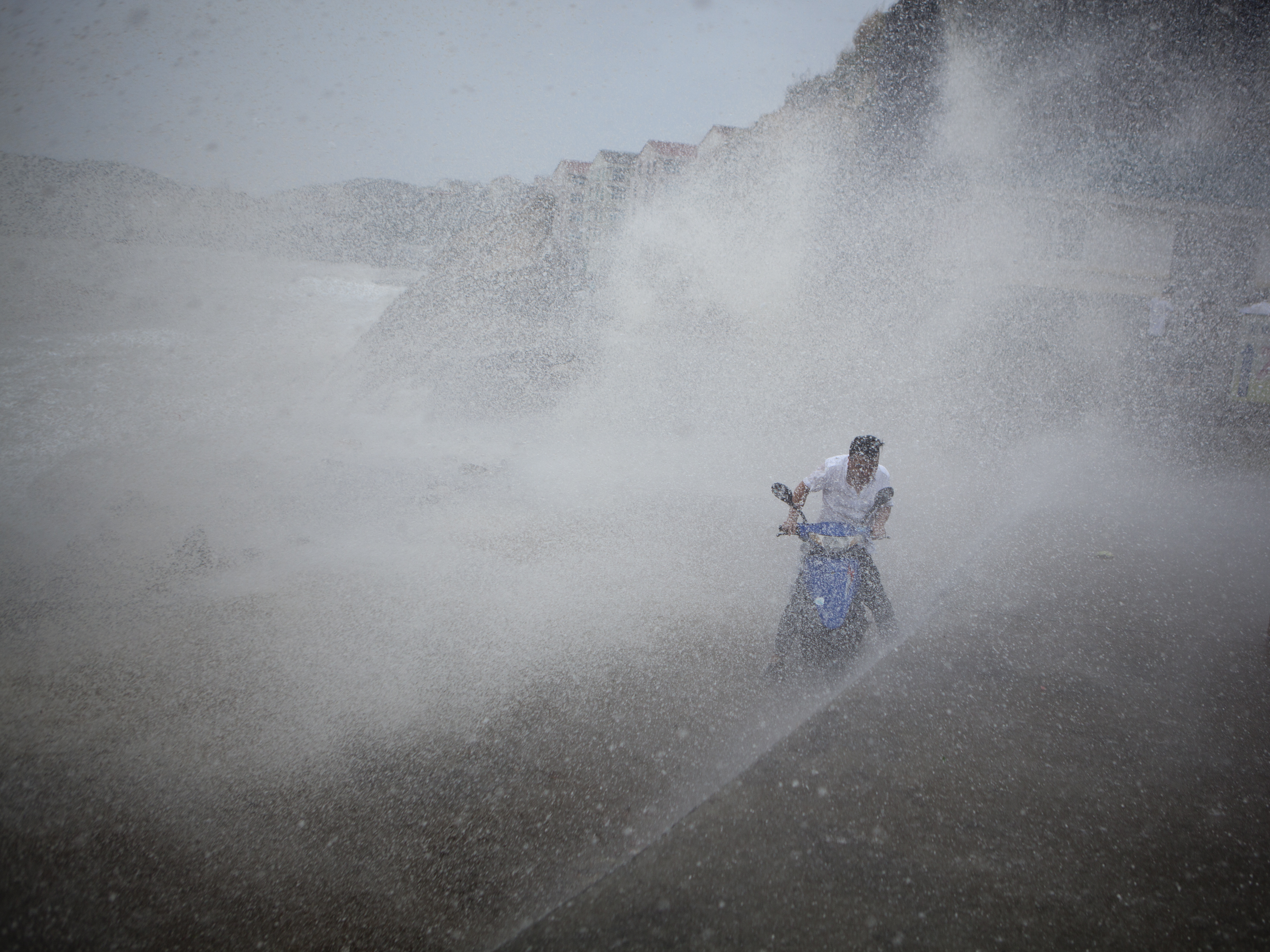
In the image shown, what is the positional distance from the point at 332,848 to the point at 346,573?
8.05ft

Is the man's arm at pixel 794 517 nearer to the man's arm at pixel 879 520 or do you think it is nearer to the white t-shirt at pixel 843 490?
the white t-shirt at pixel 843 490

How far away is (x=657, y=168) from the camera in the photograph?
1455 centimetres

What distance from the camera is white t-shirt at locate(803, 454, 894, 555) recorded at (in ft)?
9.95

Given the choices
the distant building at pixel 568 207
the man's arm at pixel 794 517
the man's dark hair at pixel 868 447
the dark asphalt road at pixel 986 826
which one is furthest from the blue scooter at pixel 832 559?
the distant building at pixel 568 207

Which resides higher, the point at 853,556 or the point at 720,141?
the point at 720,141

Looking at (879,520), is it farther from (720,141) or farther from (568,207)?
(720,141)

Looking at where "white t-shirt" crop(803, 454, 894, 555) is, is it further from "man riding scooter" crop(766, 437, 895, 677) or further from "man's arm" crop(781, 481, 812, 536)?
"man's arm" crop(781, 481, 812, 536)

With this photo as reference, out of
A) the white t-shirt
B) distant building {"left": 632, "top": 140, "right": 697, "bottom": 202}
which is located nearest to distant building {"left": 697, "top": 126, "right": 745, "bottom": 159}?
distant building {"left": 632, "top": 140, "right": 697, "bottom": 202}

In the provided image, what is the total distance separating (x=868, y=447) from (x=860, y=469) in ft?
0.42

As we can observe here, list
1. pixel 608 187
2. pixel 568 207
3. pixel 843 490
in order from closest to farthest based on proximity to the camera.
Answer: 1. pixel 843 490
2. pixel 568 207
3. pixel 608 187

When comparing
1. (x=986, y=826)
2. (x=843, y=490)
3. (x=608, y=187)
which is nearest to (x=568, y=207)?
(x=608, y=187)

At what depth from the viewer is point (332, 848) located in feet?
6.91

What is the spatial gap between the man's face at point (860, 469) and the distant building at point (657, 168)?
11.5 metres

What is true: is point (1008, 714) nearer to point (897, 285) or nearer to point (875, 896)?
point (875, 896)
